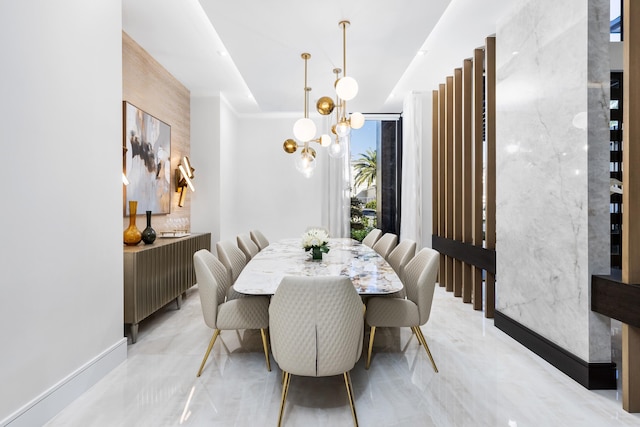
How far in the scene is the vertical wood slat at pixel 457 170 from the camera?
4496 millimetres

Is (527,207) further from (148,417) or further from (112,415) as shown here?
(112,415)

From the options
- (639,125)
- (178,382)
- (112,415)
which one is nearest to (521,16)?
(639,125)

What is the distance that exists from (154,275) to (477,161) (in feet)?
11.8

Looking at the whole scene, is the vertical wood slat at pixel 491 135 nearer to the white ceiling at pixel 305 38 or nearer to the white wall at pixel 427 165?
the white ceiling at pixel 305 38

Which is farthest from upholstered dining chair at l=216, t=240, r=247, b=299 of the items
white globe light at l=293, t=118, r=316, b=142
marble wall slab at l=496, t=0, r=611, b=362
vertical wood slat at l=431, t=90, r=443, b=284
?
vertical wood slat at l=431, t=90, r=443, b=284

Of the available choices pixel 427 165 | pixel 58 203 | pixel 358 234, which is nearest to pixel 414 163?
pixel 427 165

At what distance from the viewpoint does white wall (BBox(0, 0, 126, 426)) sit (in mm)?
1704

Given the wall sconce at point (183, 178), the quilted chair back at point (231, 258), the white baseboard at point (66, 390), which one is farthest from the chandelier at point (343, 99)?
the white baseboard at point (66, 390)

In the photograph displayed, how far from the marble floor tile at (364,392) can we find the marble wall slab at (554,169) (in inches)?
14.2

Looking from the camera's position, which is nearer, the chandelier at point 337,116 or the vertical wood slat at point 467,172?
the chandelier at point 337,116

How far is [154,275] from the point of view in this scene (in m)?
3.29

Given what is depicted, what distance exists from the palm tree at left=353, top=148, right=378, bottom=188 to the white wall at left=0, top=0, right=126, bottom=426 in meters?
4.66

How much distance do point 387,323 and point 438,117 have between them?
12.4 ft

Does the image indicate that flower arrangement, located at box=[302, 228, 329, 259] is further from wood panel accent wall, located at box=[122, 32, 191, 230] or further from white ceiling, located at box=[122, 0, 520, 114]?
wood panel accent wall, located at box=[122, 32, 191, 230]
